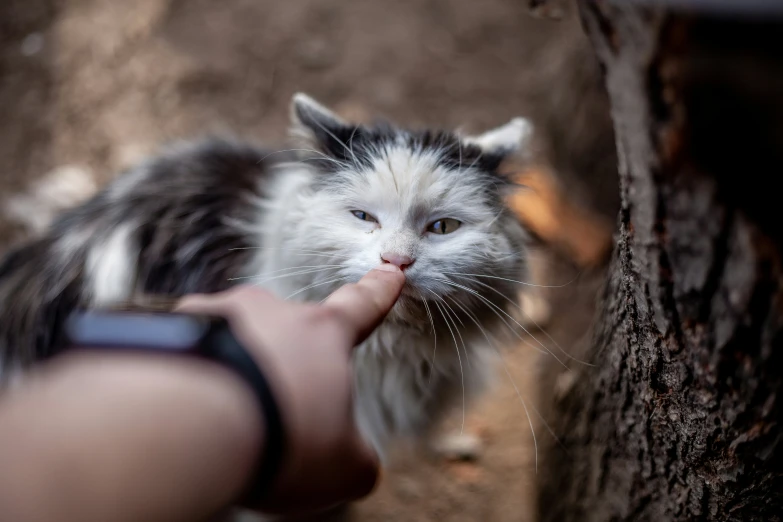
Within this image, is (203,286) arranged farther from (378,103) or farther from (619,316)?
(378,103)

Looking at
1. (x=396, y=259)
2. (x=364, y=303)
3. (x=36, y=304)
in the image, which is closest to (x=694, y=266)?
(x=364, y=303)

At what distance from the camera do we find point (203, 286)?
177 cm

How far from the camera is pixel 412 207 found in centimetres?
135

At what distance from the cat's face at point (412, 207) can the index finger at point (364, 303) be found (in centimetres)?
29

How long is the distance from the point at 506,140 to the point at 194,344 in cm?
113

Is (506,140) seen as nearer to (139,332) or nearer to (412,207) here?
(412,207)

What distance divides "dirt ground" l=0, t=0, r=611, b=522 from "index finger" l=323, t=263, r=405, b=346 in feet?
5.48

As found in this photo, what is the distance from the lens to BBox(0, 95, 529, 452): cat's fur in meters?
1.37

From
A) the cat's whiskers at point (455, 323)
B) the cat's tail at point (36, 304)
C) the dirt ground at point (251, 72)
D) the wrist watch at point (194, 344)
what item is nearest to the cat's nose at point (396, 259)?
the cat's whiskers at point (455, 323)

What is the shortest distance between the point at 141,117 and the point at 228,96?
471 mm

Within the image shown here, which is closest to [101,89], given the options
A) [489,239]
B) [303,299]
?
[303,299]

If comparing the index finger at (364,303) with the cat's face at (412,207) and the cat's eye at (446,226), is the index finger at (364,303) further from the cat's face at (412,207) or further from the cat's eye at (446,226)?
the cat's eye at (446,226)

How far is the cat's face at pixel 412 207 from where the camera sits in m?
1.31

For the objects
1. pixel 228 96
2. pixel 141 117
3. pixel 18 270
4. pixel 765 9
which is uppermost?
pixel 228 96
